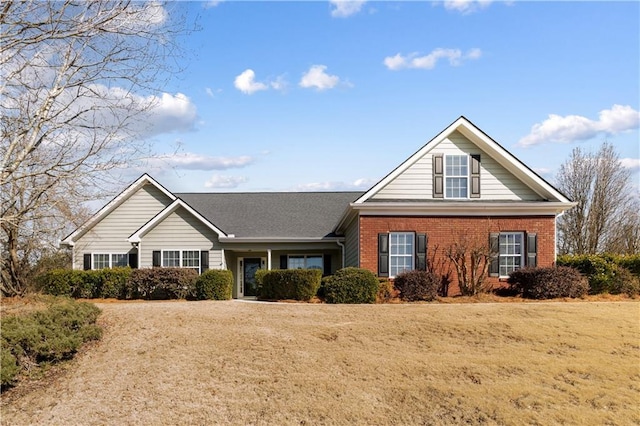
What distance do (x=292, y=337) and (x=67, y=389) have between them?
15.0ft

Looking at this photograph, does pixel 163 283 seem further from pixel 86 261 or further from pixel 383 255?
pixel 383 255

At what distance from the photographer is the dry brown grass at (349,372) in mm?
9672

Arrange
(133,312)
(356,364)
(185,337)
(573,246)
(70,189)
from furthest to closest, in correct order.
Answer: (573,246) < (133,312) < (185,337) < (356,364) < (70,189)

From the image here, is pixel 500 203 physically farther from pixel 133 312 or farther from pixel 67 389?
pixel 67 389

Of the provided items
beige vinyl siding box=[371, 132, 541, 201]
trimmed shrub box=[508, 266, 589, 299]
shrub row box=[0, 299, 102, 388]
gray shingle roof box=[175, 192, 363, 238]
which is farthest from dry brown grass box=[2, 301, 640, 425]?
gray shingle roof box=[175, 192, 363, 238]

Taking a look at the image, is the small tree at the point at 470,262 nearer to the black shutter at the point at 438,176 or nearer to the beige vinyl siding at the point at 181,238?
the black shutter at the point at 438,176

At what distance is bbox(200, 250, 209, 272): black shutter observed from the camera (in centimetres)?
2552

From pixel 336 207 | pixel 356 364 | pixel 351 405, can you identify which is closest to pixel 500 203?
pixel 336 207

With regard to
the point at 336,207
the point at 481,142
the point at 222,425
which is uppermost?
the point at 481,142

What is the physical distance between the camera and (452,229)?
21844mm

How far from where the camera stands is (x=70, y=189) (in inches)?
424

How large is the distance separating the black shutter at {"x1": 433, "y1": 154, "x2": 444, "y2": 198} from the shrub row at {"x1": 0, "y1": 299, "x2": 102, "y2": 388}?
12952mm

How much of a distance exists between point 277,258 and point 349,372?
17.0 meters

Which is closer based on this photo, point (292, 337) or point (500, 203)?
point (292, 337)
